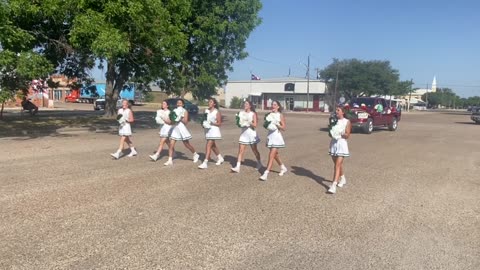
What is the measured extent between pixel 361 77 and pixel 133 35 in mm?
56971

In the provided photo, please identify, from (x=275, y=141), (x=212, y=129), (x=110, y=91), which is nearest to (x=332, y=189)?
(x=275, y=141)

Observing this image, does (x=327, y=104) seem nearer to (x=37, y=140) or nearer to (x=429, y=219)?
(x=37, y=140)

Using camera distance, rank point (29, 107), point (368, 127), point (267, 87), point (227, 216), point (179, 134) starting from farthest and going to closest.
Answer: point (267, 87) < point (29, 107) < point (368, 127) < point (179, 134) < point (227, 216)

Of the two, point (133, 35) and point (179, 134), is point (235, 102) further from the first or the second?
point (179, 134)

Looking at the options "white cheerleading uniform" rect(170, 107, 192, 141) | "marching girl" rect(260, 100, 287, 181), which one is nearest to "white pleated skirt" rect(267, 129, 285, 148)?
"marching girl" rect(260, 100, 287, 181)

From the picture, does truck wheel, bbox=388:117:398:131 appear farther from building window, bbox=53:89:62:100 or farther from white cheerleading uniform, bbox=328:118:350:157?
building window, bbox=53:89:62:100

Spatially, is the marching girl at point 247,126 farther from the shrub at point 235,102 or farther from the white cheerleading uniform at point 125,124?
the shrub at point 235,102

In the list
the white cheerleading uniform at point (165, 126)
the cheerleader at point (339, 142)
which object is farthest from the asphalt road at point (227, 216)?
the white cheerleading uniform at point (165, 126)

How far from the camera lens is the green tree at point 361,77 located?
68125mm

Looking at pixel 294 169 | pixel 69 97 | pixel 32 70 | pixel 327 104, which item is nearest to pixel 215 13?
pixel 32 70

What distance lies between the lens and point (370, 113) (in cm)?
2155

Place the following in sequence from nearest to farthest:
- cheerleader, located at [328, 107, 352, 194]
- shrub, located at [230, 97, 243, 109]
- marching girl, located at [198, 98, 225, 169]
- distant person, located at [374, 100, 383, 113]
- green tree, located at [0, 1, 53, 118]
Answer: cheerleader, located at [328, 107, 352, 194], marching girl, located at [198, 98, 225, 169], green tree, located at [0, 1, 53, 118], distant person, located at [374, 100, 383, 113], shrub, located at [230, 97, 243, 109]

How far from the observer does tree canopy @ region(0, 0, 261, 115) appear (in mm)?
13758

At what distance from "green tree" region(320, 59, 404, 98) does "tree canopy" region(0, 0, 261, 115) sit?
42.4 m
